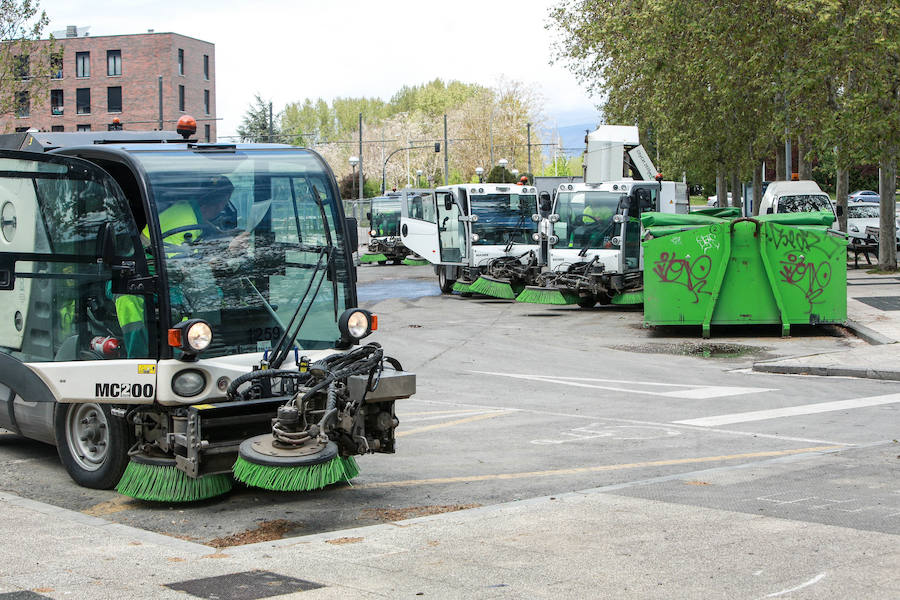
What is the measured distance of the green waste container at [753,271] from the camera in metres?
18.4

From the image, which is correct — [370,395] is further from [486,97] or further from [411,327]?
[486,97]

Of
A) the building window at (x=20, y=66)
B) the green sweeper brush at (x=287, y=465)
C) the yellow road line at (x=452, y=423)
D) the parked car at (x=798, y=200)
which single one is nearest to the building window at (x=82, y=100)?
the building window at (x=20, y=66)

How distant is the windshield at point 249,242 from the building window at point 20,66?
109ft

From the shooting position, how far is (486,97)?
101000mm

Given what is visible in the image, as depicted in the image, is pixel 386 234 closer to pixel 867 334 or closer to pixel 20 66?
pixel 20 66

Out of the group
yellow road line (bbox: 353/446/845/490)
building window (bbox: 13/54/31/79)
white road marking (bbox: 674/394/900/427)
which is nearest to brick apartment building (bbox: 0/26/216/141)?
building window (bbox: 13/54/31/79)

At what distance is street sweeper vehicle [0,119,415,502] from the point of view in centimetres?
744

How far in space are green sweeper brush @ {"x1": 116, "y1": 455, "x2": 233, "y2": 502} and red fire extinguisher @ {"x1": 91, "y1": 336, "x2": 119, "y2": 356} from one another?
76 centimetres

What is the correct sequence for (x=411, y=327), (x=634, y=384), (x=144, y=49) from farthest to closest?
1. (x=144, y=49)
2. (x=411, y=327)
3. (x=634, y=384)

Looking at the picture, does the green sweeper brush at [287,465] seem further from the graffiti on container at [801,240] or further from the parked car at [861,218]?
the parked car at [861,218]

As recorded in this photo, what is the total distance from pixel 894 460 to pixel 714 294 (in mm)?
9704

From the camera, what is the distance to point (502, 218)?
2848cm

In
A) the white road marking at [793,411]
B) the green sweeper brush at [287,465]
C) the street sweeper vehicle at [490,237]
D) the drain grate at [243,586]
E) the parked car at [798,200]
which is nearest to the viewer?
the drain grate at [243,586]

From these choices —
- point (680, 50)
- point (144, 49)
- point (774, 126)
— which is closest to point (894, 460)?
point (774, 126)
